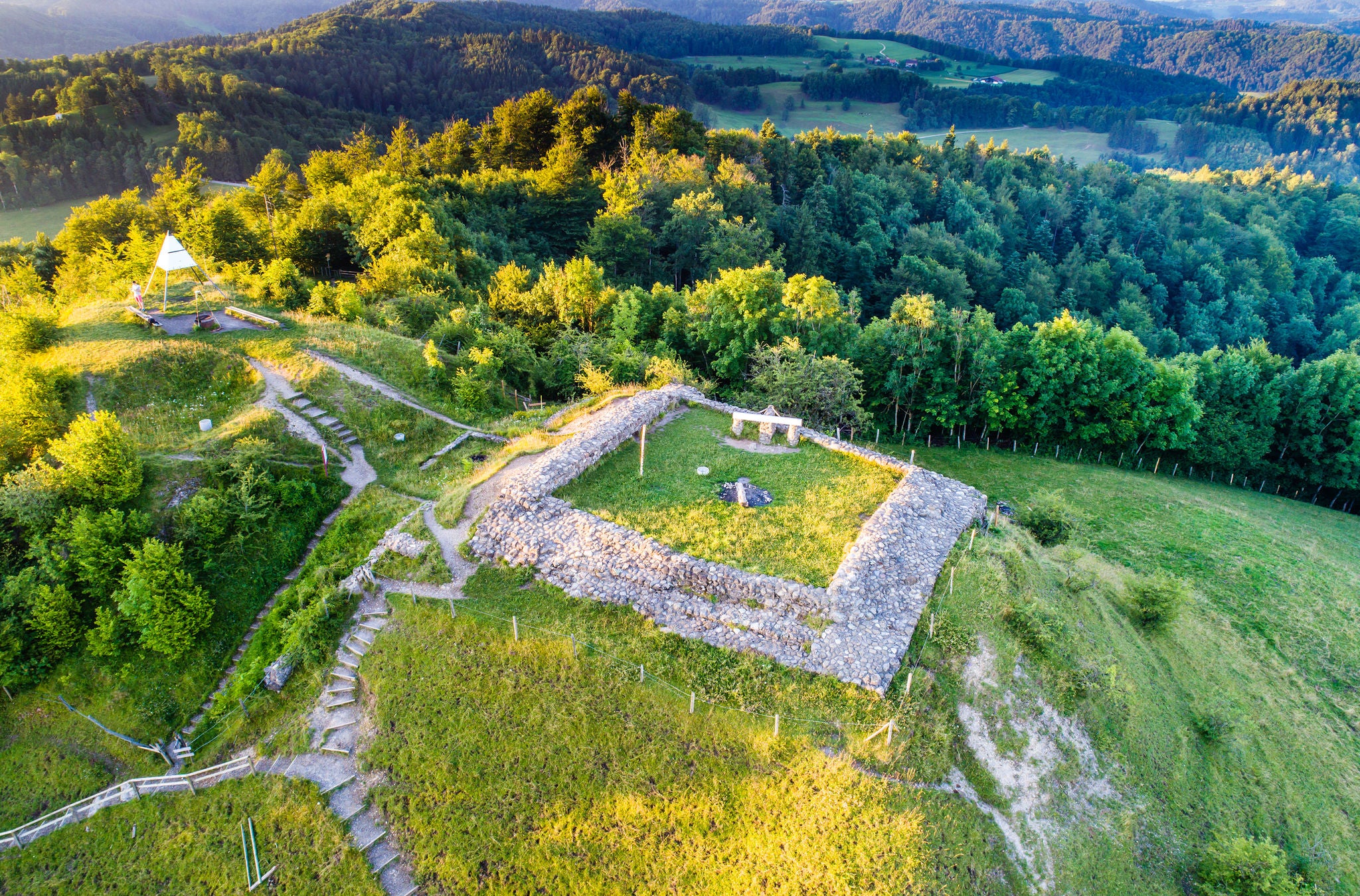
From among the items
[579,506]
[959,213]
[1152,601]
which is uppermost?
[959,213]

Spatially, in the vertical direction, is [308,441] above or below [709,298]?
below

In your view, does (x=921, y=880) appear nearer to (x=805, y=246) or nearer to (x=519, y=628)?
(x=519, y=628)

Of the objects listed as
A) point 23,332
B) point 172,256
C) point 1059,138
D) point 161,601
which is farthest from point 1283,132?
point 23,332

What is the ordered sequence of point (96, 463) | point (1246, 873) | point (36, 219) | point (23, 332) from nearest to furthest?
1. point (1246, 873)
2. point (96, 463)
3. point (23, 332)
4. point (36, 219)

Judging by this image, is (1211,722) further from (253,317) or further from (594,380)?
(253,317)

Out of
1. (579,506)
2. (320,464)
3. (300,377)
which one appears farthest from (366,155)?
(579,506)

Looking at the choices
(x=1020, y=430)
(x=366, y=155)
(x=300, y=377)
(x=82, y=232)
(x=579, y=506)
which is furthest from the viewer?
(x=366, y=155)
